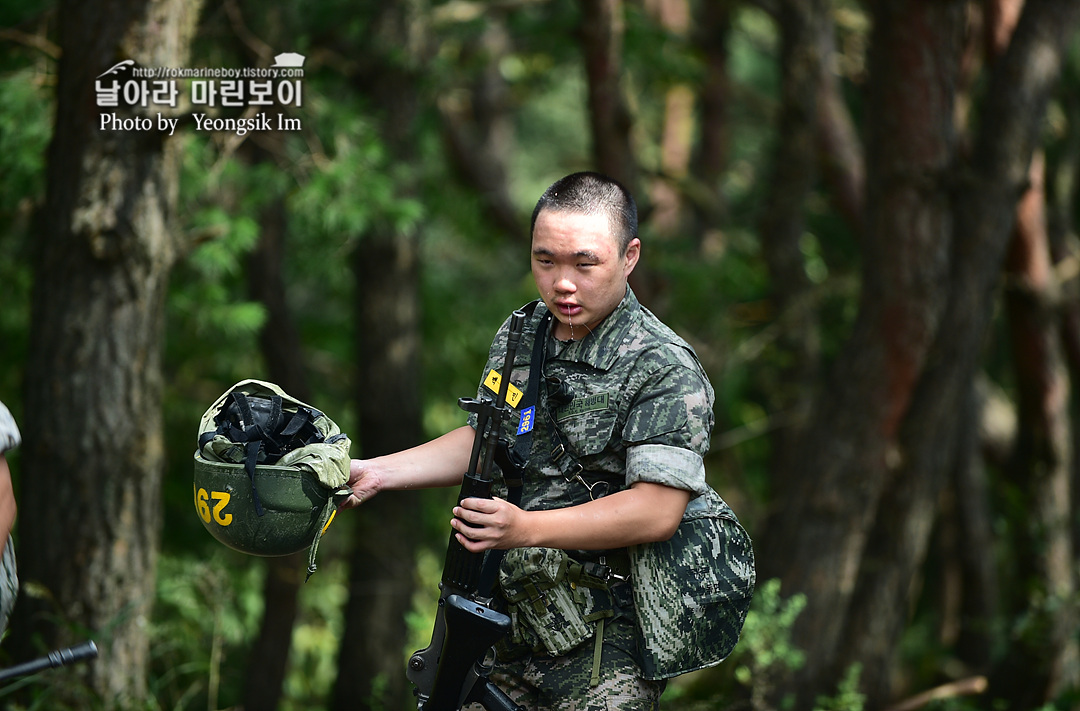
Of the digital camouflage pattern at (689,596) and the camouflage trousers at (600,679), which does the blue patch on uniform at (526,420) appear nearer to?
the digital camouflage pattern at (689,596)

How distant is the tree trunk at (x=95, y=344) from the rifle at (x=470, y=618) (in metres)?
1.94

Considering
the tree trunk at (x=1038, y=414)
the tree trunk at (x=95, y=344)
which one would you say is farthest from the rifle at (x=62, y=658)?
the tree trunk at (x=1038, y=414)

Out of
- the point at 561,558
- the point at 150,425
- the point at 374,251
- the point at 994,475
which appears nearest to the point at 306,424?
the point at 561,558

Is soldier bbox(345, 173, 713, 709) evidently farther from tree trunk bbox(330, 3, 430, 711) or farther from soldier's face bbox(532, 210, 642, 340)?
tree trunk bbox(330, 3, 430, 711)

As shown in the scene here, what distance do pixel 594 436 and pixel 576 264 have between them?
0.38 m

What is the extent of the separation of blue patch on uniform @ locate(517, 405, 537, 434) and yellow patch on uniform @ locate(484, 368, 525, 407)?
32 mm

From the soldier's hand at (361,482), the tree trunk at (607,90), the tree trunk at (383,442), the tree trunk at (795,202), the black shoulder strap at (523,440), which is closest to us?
the black shoulder strap at (523,440)

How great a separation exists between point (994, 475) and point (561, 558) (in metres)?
9.70

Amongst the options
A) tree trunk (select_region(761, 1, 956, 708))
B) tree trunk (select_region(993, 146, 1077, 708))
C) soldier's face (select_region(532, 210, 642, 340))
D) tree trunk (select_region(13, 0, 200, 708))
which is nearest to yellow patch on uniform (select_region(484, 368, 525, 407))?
soldier's face (select_region(532, 210, 642, 340))

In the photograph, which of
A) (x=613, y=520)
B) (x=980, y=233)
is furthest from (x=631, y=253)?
(x=980, y=233)

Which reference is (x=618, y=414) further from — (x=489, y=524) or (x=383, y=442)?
(x=383, y=442)

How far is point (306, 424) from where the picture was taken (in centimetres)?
243

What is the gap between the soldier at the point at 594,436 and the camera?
2.24m

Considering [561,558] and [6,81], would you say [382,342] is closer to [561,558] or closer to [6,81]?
[6,81]
